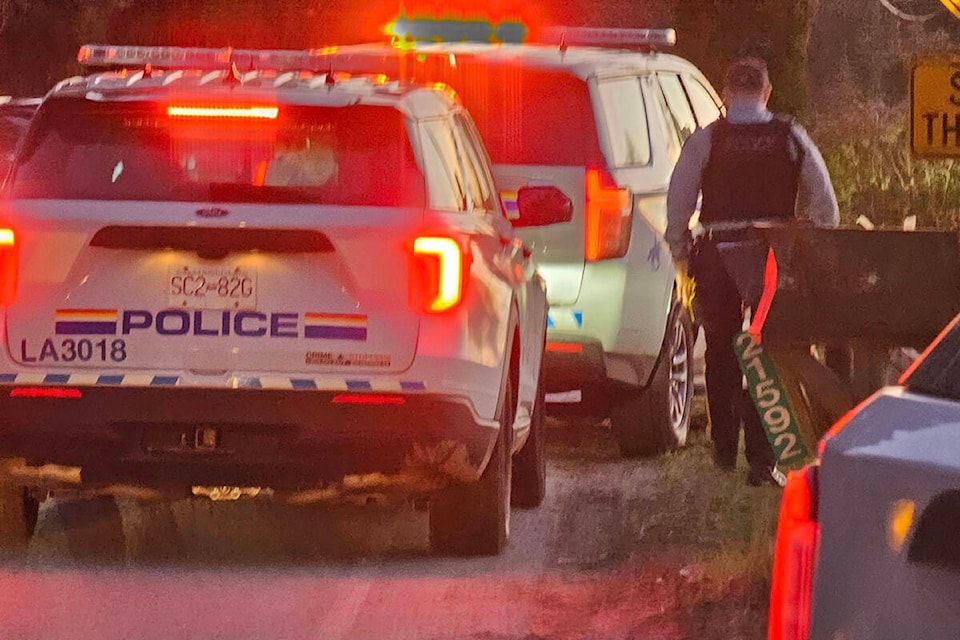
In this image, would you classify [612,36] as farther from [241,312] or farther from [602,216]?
[241,312]

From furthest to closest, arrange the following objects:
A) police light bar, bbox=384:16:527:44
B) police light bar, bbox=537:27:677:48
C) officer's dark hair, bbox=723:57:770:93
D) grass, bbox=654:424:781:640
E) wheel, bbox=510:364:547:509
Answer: police light bar, bbox=384:16:527:44
police light bar, bbox=537:27:677:48
officer's dark hair, bbox=723:57:770:93
wheel, bbox=510:364:547:509
grass, bbox=654:424:781:640

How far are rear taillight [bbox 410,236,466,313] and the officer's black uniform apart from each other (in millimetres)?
2585

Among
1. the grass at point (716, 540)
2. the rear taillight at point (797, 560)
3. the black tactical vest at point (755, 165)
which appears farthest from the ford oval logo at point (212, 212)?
the rear taillight at point (797, 560)

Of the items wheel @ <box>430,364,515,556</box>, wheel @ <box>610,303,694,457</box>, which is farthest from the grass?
wheel @ <box>430,364,515,556</box>

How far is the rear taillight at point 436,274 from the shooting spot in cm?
774

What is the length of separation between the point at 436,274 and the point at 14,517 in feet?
5.99

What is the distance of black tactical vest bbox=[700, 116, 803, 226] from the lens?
10.3 metres

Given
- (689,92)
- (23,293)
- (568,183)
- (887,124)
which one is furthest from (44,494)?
(887,124)

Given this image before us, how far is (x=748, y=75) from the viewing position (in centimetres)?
1016

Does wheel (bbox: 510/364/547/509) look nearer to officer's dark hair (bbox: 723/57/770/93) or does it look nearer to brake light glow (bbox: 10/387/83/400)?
officer's dark hair (bbox: 723/57/770/93)

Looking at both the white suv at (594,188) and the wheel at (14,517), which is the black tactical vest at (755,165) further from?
the wheel at (14,517)

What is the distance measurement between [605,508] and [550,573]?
5.00ft

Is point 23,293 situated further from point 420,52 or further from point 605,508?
point 420,52

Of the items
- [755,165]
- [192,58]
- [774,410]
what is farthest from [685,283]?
[774,410]
